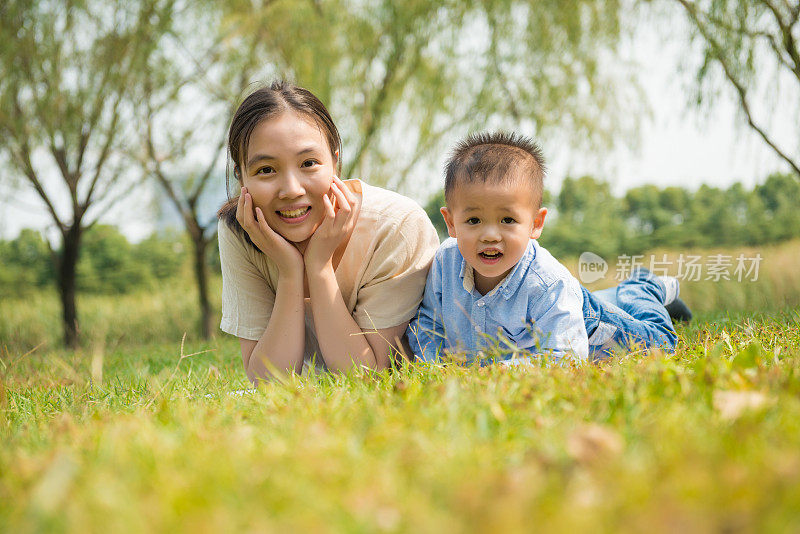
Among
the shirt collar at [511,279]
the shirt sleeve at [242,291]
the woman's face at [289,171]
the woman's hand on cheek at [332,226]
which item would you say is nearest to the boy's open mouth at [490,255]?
the shirt collar at [511,279]

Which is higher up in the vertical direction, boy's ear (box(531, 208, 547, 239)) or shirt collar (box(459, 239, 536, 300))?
boy's ear (box(531, 208, 547, 239))

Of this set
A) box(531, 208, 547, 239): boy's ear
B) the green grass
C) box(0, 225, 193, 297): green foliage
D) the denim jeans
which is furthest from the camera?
box(0, 225, 193, 297): green foliage

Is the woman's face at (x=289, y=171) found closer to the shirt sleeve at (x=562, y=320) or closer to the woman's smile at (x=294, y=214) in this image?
the woman's smile at (x=294, y=214)

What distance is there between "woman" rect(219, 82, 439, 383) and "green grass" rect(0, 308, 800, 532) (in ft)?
2.58

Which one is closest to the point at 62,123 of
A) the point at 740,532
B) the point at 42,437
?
the point at 42,437

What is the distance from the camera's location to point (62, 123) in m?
5.69

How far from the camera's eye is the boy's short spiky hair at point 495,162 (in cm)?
220

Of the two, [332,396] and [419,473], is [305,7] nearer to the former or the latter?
[332,396]

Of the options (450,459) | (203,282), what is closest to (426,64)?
(203,282)

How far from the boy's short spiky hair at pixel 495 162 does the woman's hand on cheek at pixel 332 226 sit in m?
0.36

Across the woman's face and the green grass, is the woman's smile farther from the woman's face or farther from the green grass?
the green grass

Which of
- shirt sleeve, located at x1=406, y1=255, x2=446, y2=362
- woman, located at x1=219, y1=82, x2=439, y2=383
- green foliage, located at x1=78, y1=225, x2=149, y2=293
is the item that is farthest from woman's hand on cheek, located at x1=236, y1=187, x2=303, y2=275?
green foliage, located at x1=78, y1=225, x2=149, y2=293

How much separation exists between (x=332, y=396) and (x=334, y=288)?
2.84 feet

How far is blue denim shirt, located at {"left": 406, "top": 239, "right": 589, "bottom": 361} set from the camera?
2178 millimetres
